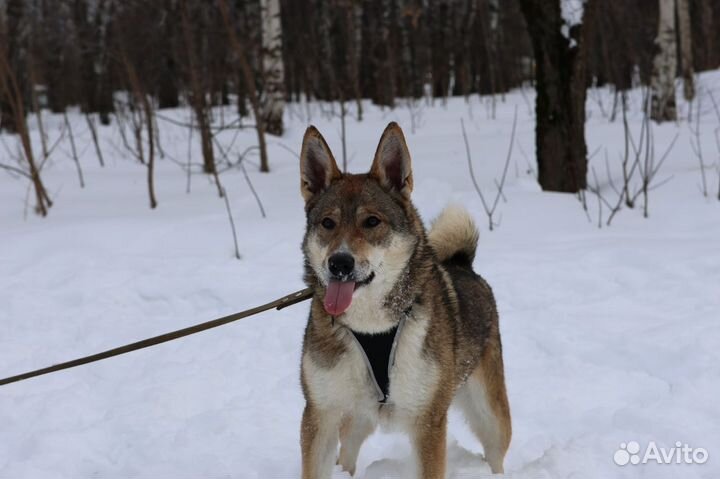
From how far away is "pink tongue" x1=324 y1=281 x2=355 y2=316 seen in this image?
2.43 metres

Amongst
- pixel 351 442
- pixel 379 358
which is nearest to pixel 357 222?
pixel 379 358

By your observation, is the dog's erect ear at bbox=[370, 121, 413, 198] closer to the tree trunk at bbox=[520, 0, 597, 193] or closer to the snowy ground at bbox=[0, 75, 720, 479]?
the snowy ground at bbox=[0, 75, 720, 479]

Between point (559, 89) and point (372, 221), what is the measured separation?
17.8 ft

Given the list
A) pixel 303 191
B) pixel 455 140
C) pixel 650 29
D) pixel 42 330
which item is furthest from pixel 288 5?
pixel 303 191

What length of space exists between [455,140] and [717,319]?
8.12m

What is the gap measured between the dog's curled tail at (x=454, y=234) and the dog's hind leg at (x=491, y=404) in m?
0.53

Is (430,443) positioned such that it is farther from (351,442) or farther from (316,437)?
(351,442)

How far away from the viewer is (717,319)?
454 centimetres

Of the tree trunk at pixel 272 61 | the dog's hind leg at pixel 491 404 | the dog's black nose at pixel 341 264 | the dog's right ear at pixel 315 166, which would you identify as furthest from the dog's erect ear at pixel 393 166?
the tree trunk at pixel 272 61

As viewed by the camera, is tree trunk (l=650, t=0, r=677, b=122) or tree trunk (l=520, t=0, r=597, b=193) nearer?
tree trunk (l=520, t=0, r=597, b=193)

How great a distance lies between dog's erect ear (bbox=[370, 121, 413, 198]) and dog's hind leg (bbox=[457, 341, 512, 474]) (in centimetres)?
87

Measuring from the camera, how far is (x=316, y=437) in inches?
102

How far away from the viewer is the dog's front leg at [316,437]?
2564 mm

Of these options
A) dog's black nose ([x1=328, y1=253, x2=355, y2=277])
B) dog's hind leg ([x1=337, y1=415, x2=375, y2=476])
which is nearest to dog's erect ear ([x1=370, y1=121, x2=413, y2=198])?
dog's black nose ([x1=328, y1=253, x2=355, y2=277])
